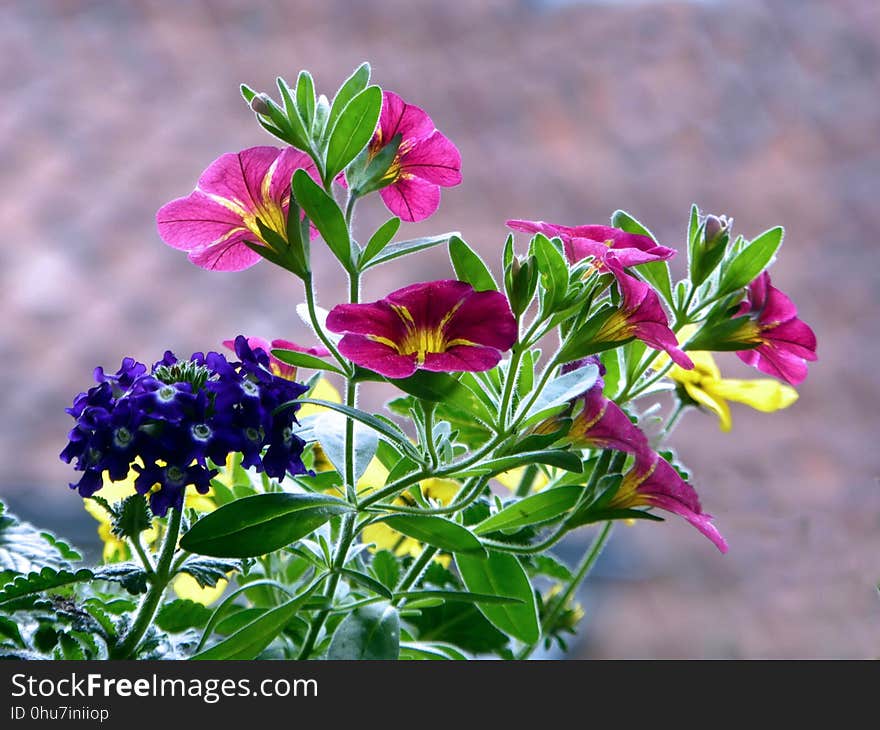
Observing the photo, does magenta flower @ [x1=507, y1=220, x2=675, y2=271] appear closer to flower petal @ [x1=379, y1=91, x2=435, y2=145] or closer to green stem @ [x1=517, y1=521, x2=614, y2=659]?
flower petal @ [x1=379, y1=91, x2=435, y2=145]

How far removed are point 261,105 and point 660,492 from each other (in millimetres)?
280

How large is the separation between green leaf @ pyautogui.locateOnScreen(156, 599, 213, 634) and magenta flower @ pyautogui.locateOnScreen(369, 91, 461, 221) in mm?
245

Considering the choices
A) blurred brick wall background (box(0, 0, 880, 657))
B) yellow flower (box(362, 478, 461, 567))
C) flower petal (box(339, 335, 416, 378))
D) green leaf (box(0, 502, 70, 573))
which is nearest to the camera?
flower petal (box(339, 335, 416, 378))

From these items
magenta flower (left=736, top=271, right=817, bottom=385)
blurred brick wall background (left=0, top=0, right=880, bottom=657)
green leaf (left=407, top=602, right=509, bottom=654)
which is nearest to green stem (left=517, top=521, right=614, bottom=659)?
green leaf (left=407, top=602, right=509, bottom=654)

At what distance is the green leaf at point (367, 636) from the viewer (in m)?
0.51

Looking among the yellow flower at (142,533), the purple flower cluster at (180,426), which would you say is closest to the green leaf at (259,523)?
the purple flower cluster at (180,426)

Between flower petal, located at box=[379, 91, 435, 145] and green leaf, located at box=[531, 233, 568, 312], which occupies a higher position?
flower petal, located at box=[379, 91, 435, 145]

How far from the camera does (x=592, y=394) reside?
506 millimetres

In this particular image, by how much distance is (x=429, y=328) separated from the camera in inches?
19.1

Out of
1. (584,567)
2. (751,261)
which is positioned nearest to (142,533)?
(584,567)

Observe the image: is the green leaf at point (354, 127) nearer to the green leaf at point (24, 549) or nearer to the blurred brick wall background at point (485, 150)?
the green leaf at point (24, 549)

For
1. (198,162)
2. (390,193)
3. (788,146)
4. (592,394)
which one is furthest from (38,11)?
(592,394)

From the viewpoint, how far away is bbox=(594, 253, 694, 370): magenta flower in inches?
18.8

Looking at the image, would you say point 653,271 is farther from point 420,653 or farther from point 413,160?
point 420,653
